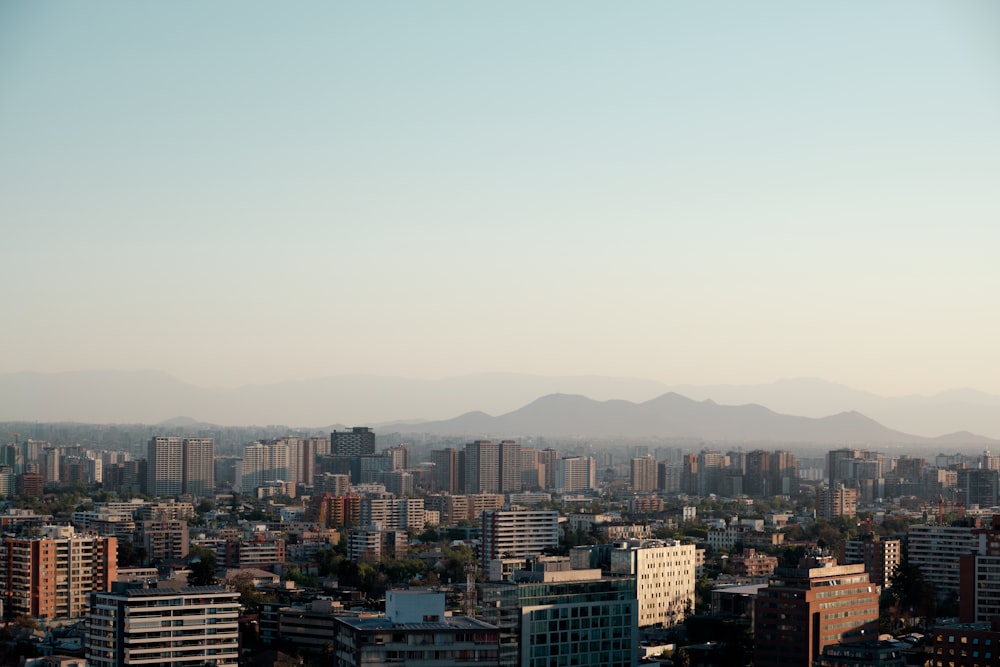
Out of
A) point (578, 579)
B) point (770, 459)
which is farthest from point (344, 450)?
point (578, 579)

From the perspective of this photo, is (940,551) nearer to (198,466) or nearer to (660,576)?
(660,576)

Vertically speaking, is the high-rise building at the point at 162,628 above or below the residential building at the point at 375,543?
above

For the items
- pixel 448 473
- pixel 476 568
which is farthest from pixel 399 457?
pixel 476 568

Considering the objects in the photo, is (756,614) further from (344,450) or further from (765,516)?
(344,450)

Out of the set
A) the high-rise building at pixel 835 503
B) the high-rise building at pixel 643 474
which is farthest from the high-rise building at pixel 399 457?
the high-rise building at pixel 835 503

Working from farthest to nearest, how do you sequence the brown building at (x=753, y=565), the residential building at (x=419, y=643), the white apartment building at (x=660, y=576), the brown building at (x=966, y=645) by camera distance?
the brown building at (x=753, y=565)
the white apartment building at (x=660, y=576)
the brown building at (x=966, y=645)
the residential building at (x=419, y=643)

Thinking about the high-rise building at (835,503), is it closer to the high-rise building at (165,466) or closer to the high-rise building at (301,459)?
the high-rise building at (165,466)
